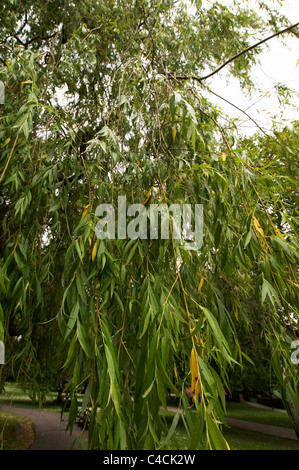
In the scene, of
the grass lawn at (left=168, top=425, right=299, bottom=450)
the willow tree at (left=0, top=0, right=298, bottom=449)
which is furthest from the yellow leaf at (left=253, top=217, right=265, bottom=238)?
the grass lawn at (left=168, top=425, right=299, bottom=450)

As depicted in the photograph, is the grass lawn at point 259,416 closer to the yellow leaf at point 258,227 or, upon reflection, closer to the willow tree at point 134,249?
the willow tree at point 134,249

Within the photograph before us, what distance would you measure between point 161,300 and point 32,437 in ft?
23.4

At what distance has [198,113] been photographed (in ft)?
5.60

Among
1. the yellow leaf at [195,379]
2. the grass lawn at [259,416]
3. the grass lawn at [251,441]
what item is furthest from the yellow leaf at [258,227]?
the grass lawn at [259,416]

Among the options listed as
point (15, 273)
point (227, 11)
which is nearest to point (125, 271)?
point (15, 273)

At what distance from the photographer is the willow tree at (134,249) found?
93 centimetres

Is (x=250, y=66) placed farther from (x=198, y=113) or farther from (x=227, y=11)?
(x=198, y=113)

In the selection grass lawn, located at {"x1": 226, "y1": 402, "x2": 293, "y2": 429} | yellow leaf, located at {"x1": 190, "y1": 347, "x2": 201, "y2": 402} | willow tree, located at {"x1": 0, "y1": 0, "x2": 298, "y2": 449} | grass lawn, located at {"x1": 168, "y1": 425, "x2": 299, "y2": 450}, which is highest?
willow tree, located at {"x1": 0, "y1": 0, "x2": 298, "y2": 449}

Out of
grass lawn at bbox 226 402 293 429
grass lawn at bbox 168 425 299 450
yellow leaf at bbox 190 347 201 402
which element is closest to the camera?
yellow leaf at bbox 190 347 201 402

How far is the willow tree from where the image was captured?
93 centimetres

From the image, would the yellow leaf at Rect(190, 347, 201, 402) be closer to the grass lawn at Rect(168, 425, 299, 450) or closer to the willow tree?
the willow tree

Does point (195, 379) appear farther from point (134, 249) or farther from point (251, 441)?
point (251, 441)

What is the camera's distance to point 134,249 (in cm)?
109

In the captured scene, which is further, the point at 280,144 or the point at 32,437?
the point at 32,437
